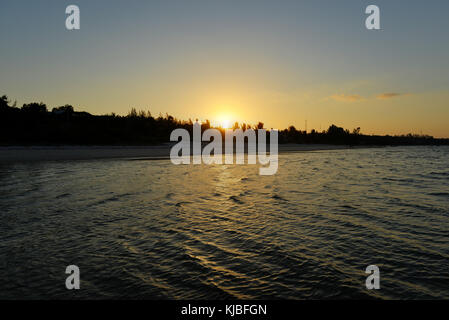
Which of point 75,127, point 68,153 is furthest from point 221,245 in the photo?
point 75,127

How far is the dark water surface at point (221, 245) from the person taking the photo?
18.0ft

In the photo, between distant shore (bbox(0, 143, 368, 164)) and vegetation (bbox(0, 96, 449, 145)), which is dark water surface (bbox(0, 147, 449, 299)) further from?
vegetation (bbox(0, 96, 449, 145))

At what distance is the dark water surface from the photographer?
5.50 meters

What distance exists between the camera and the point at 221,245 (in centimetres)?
779

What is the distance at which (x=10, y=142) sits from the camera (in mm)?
40781

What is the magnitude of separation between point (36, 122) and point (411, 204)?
56518 millimetres

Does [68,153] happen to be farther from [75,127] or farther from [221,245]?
[221,245]

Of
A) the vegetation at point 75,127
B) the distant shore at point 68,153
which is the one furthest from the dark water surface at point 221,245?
the vegetation at point 75,127

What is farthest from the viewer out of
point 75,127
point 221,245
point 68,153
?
point 75,127

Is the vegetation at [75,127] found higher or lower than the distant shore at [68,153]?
higher

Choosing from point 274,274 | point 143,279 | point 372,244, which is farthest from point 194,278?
point 372,244

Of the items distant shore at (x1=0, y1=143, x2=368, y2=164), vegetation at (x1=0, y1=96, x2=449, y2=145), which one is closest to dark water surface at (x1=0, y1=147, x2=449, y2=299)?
distant shore at (x1=0, y1=143, x2=368, y2=164)

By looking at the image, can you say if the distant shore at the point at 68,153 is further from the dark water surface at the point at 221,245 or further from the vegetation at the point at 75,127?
the dark water surface at the point at 221,245

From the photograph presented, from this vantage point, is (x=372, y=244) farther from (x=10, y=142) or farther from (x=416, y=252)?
(x=10, y=142)
